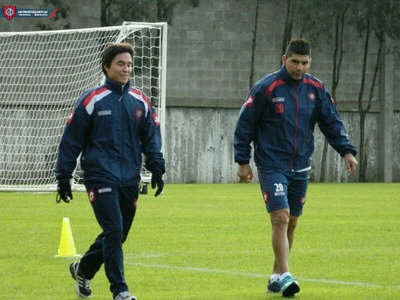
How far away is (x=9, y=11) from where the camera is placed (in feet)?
109

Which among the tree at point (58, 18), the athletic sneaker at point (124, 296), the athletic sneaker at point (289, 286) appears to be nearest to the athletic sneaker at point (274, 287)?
the athletic sneaker at point (289, 286)

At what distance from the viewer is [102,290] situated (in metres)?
9.19

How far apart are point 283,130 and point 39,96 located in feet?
73.3

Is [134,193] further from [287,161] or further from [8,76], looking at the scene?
[8,76]

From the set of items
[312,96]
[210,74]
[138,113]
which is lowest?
[210,74]

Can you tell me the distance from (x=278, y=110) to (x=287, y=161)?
43 cm

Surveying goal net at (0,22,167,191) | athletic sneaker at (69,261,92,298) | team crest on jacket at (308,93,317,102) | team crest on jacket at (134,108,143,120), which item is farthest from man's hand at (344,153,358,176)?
goal net at (0,22,167,191)

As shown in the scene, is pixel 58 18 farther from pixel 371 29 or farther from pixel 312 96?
pixel 312 96

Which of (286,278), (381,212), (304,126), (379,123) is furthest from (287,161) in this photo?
(379,123)

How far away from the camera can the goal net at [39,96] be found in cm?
2694

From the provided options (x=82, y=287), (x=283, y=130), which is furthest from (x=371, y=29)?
(x=82, y=287)

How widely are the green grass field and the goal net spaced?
17.6 feet

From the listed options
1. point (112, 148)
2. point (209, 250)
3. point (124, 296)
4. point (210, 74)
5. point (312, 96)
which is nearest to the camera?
point (124, 296)

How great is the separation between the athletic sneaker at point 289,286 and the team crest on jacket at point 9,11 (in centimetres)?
2575
